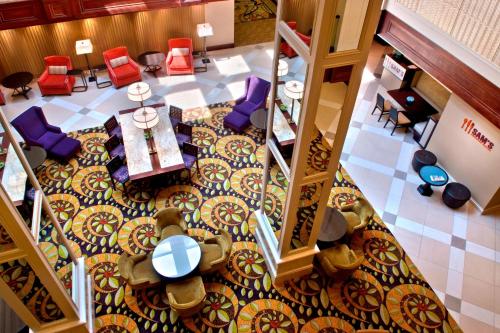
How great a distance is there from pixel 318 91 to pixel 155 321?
14.3 feet

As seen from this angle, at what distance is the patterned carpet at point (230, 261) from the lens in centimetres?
623

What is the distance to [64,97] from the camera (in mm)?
10633

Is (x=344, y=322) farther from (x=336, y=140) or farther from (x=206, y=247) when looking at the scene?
(x=336, y=140)

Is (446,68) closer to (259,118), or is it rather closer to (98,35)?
(259,118)

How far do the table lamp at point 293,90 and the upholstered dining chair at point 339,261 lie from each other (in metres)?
2.65

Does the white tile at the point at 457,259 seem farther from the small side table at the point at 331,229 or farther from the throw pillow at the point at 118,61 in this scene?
the throw pillow at the point at 118,61

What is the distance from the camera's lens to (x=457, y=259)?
24.3 feet

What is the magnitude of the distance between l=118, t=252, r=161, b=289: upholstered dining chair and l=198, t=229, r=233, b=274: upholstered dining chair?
2.56 feet

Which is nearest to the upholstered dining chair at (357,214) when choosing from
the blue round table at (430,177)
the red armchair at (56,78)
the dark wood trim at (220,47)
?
the blue round table at (430,177)

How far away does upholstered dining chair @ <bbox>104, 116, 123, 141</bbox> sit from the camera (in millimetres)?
8799

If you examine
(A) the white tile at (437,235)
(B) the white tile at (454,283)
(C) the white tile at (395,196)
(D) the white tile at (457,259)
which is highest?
(C) the white tile at (395,196)

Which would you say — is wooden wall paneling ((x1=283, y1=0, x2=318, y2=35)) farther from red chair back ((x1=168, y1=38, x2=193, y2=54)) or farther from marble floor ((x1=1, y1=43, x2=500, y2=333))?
red chair back ((x1=168, y1=38, x2=193, y2=54))

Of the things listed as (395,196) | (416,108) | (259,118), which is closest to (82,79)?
(259,118)

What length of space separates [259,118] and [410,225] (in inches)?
160
